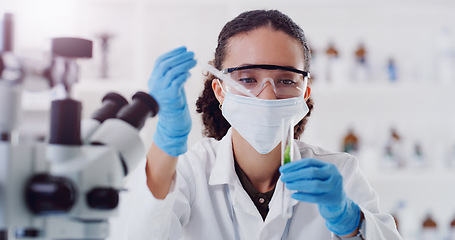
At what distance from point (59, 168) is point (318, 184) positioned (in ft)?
2.43

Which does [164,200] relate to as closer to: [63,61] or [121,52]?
[63,61]

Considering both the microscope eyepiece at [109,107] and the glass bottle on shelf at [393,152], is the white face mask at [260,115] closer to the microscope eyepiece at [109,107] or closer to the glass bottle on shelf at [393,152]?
the microscope eyepiece at [109,107]

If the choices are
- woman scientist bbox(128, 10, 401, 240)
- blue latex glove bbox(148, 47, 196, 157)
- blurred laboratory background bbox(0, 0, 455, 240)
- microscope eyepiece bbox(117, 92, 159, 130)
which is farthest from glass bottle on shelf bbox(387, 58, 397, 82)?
microscope eyepiece bbox(117, 92, 159, 130)

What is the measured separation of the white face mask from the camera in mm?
1293

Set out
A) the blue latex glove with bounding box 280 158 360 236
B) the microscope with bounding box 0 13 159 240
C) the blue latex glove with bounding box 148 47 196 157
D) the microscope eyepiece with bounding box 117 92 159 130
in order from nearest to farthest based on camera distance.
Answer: the microscope with bounding box 0 13 159 240
the microscope eyepiece with bounding box 117 92 159 130
the blue latex glove with bounding box 148 47 196 157
the blue latex glove with bounding box 280 158 360 236

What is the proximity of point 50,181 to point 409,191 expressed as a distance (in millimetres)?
2855

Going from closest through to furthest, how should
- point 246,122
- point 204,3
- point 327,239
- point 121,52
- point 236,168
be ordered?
point 246,122, point 327,239, point 236,168, point 204,3, point 121,52

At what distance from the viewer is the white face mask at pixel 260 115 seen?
4.24 feet

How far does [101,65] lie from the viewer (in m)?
2.79

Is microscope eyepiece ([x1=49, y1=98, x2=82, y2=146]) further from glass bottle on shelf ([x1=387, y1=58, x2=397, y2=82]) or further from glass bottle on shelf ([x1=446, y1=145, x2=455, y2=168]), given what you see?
glass bottle on shelf ([x1=446, y1=145, x2=455, y2=168])

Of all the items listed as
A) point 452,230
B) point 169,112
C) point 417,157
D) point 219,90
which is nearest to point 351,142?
point 417,157

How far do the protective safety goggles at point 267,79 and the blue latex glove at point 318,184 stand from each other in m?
0.27

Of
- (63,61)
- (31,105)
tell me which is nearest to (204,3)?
(31,105)

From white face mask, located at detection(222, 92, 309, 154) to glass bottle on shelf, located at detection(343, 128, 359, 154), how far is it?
152cm
